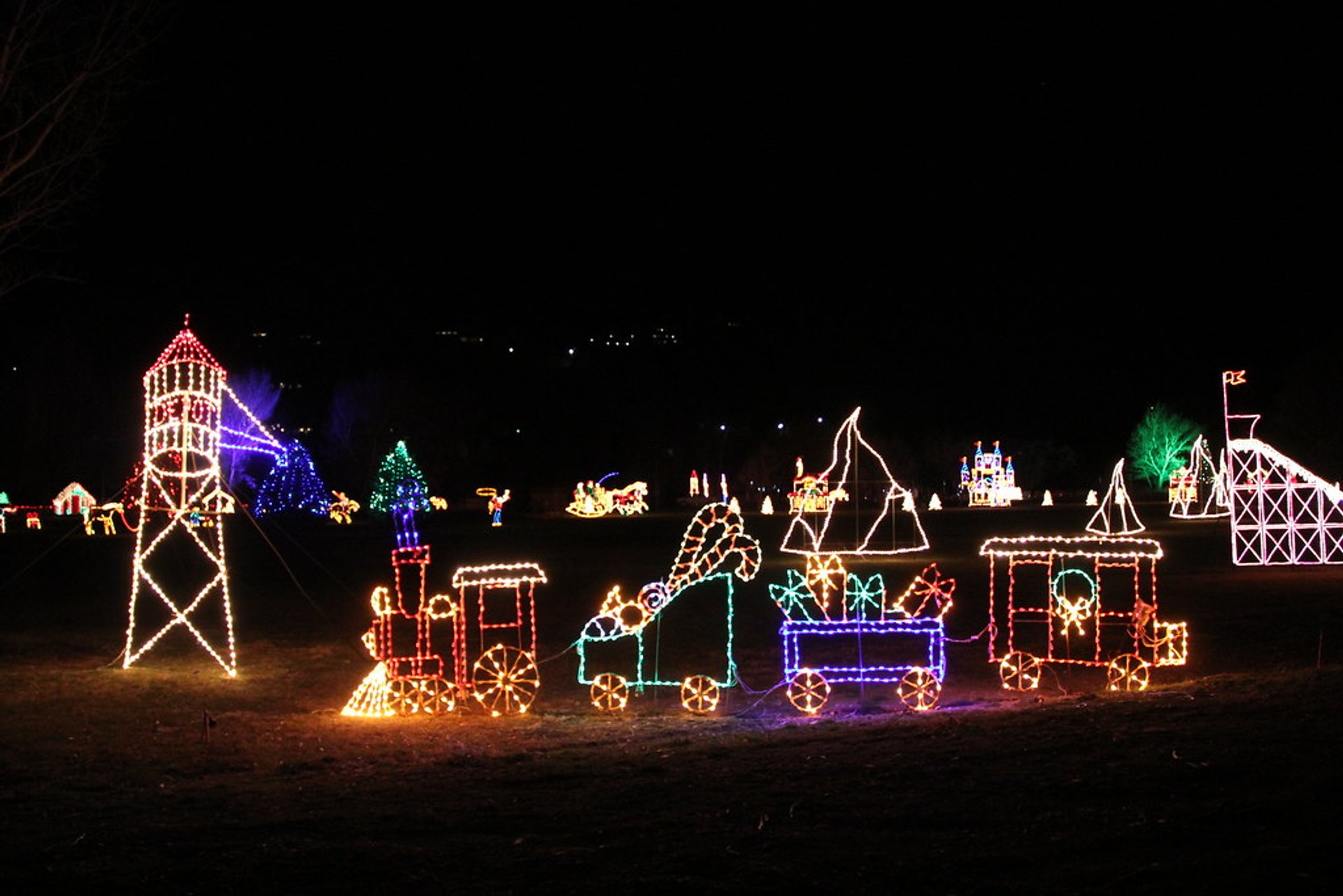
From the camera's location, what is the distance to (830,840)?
562cm

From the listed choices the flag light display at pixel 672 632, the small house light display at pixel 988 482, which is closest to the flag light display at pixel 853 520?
the flag light display at pixel 672 632

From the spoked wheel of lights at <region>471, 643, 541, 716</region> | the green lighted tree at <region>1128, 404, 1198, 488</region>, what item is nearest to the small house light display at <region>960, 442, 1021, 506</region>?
the green lighted tree at <region>1128, 404, 1198, 488</region>

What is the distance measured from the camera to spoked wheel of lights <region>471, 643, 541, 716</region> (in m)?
10.6

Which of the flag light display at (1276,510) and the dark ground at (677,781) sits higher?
the flag light display at (1276,510)

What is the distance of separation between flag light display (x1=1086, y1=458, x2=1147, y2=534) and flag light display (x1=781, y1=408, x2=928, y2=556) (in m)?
4.92

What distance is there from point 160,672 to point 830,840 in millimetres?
9146

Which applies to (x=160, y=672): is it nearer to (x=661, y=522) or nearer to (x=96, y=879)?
(x=96, y=879)

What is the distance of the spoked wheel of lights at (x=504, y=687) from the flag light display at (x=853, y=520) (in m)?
8.34

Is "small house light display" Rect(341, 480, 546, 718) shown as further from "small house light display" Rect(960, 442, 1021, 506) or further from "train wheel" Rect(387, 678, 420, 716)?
"small house light display" Rect(960, 442, 1021, 506)

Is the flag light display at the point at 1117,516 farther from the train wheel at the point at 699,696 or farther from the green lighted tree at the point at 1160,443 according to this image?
the green lighted tree at the point at 1160,443

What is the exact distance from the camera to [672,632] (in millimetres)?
14945

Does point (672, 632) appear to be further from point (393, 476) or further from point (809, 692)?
point (393, 476)

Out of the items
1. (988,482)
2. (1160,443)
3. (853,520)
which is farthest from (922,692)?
(1160,443)

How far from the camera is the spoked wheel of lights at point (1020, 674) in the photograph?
439 inches
